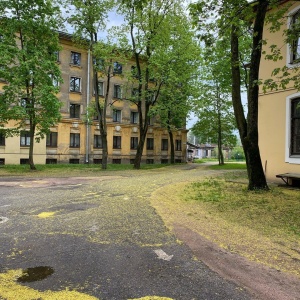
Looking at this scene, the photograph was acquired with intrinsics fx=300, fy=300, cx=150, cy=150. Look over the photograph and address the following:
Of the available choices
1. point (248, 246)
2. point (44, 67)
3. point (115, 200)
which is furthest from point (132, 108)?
point (248, 246)

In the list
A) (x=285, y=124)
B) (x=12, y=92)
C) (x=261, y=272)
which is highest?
(x=12, y=92)

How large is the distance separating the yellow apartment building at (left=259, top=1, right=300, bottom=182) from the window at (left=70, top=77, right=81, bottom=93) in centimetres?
2188

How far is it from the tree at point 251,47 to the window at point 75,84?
2340cm

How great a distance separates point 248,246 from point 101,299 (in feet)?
8.73

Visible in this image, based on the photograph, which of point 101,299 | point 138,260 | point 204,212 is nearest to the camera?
point 101,299

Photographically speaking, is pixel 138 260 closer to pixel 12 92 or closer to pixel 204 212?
pixel 204 212

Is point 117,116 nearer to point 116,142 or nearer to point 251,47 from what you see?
point 116,142

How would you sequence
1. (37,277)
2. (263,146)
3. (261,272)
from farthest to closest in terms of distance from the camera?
1. (263,146)
2. (261,272)
3. (37,277)

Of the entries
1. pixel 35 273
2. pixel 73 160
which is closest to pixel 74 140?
pixel 73 160

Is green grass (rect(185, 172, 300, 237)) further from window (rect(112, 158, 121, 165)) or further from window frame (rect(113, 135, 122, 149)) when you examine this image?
window frame (rect(113, 135, 122, 149))

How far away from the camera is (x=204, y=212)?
23.3 ft

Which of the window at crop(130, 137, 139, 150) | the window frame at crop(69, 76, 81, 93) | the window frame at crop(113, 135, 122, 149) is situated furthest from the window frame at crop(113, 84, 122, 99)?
the window at crop(130, 137, 139, 150)

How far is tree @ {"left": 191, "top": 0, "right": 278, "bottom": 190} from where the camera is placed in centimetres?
832

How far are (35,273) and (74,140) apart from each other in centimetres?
2855
